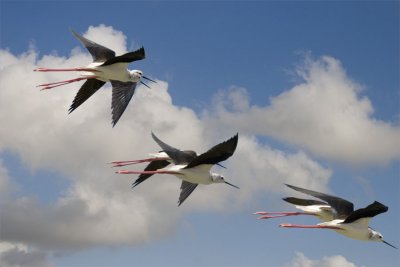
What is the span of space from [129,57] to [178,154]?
2.90 meters

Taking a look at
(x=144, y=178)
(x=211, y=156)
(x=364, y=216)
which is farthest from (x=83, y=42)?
(x=364, y=216)

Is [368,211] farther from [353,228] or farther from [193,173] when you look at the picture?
[193,173]

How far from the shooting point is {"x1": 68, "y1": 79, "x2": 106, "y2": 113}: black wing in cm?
2047

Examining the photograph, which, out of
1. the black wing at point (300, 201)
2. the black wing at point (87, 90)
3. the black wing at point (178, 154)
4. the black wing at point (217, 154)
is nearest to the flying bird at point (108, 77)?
the black wing at point (87, 90)

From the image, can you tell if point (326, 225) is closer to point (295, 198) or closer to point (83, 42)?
point (295, 198)

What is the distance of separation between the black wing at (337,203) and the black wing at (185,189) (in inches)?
101

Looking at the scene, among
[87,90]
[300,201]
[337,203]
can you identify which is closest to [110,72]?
[87,90]

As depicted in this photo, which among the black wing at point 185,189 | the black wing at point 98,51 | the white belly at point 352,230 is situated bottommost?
the white belly at point 352,230

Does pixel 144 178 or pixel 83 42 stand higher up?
pixel 83 42

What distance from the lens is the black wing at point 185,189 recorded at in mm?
18333

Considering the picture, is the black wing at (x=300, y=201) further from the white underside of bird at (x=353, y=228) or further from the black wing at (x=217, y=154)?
the black wing at (x=217, y=154)

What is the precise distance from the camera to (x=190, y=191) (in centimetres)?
1855

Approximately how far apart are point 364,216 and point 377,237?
133cm

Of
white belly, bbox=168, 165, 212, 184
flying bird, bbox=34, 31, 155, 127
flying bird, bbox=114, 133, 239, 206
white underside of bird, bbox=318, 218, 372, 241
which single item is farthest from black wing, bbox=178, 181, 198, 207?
white underside of bird, bbox=318, 218, 372, 241
